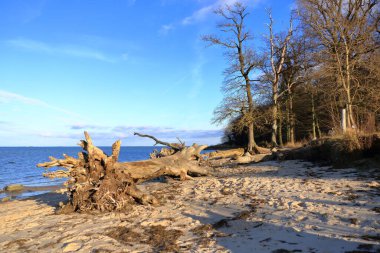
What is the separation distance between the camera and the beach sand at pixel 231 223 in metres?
4.74

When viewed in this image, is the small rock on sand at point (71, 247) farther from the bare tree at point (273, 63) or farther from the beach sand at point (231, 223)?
the bare tree at point (273, 63)

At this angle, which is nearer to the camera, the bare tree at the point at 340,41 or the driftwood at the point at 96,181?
the driftwood at the point at 96,181

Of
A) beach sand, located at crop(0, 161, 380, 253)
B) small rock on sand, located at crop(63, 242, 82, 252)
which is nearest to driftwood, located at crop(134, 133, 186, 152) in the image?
beach sand, located at crop(0, 161, 380, 253)

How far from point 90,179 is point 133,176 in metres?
1.44

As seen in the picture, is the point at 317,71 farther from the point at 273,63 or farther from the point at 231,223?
the point at 231,223

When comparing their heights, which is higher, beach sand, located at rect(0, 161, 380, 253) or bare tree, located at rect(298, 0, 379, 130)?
bare tree, located at rect(298, 0, 379, 130)

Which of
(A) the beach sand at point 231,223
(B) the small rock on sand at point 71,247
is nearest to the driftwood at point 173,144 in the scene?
(A) the beach sand at point 231,223

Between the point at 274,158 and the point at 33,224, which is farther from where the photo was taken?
the point at 274,158

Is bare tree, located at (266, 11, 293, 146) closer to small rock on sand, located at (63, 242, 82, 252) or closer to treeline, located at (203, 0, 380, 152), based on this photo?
treeline, located at (203, 0, 380, 152)

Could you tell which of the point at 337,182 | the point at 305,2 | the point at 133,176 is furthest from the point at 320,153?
the point at 305,2

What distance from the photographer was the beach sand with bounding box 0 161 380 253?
4738 mm

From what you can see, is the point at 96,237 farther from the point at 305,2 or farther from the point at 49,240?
the point at 305,2

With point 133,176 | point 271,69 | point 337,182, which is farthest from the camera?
point 271,69

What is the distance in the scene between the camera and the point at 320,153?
13203 mm
